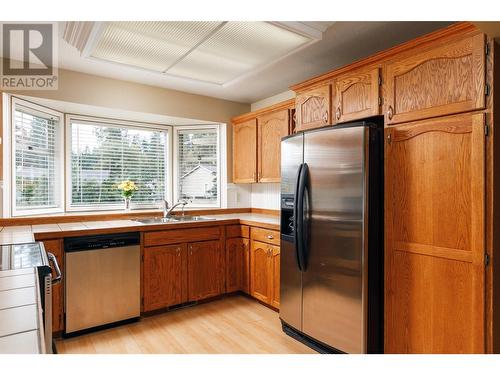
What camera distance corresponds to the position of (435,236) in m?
1.83

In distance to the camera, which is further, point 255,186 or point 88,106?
point 255,186

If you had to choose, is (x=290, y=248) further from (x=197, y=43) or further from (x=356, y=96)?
(x=197, y=43)

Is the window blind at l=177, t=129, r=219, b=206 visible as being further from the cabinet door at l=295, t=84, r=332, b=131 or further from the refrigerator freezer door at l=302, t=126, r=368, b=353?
the refrigerator freezer door at l=302, t=126, r=368, b=353

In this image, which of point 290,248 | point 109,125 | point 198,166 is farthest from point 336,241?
point 109,125

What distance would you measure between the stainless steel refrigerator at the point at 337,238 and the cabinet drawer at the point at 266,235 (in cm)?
45

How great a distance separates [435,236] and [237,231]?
208 cm

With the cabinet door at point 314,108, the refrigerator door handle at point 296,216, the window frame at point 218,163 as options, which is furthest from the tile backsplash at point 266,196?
the refrigerator door handle at point 296,216

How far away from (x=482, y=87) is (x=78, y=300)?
10.2 ft

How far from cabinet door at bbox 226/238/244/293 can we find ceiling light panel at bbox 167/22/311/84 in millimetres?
1729
